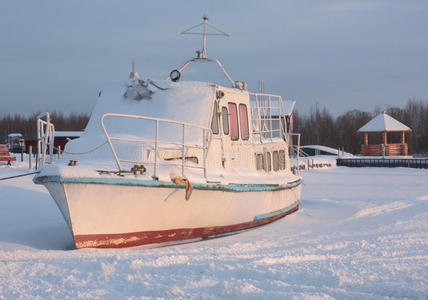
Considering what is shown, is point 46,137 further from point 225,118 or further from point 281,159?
point 281,159

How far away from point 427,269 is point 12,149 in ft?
165

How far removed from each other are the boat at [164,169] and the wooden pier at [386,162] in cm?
2847

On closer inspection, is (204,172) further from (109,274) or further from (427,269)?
(427,269)

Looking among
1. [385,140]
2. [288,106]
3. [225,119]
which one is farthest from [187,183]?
[385,140]

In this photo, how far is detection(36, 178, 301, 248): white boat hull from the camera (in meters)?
7.35

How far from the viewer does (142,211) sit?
7895mm

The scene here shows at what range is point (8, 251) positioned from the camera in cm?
750

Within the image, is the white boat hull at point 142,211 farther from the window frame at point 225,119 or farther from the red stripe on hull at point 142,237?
the window frame at point 225,119

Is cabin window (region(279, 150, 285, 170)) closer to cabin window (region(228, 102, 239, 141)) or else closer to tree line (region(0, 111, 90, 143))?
cabin window (region(228, 102, 239, 141))

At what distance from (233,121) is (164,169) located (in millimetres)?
3098

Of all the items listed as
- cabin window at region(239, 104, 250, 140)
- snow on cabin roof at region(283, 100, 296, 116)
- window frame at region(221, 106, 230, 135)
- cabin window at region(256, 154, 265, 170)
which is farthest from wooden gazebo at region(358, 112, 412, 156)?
window frame at region(221, 106, 230, 135)

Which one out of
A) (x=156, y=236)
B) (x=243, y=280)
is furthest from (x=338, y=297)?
(x=156, y=236)

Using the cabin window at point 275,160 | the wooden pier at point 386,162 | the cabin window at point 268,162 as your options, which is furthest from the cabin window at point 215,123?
the wooden pier at point 386,162

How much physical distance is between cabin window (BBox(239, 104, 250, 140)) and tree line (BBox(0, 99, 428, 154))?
56.3 metres
